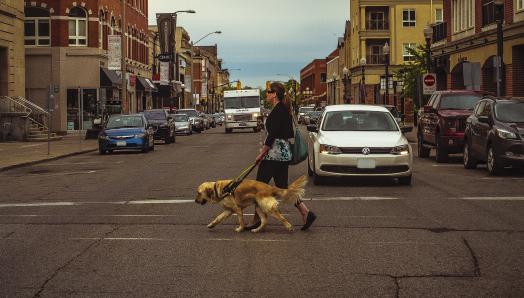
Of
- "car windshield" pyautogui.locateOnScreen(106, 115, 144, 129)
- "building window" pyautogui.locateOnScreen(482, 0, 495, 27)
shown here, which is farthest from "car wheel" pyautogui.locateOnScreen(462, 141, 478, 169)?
"building window" pyautogui.locateOnScreen(482, 0, 495, 27)

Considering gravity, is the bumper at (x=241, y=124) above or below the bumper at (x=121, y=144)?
above

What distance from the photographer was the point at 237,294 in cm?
646

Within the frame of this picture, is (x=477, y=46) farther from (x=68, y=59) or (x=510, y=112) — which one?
(x=68, y=59)

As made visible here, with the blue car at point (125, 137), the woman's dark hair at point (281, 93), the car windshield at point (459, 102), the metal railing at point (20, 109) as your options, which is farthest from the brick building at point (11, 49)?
the woman's dark hair at point (281, 93)

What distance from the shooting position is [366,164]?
14.6 m

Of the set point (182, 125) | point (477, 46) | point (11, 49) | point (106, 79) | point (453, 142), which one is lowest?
point (453, 142)

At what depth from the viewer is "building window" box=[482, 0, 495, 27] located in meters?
36.2

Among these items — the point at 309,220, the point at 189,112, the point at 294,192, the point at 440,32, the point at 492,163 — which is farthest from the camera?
the point at 189,112

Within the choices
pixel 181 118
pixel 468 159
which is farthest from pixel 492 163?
pixel 181 118

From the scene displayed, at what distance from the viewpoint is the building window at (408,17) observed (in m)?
82.2

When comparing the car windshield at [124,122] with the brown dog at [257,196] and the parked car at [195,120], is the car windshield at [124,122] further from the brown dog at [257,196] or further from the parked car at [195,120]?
the parked car at [195,120]

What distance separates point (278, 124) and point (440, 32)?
38.9 m

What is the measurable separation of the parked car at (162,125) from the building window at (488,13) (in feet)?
51.8

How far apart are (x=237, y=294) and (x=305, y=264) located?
141 cm
